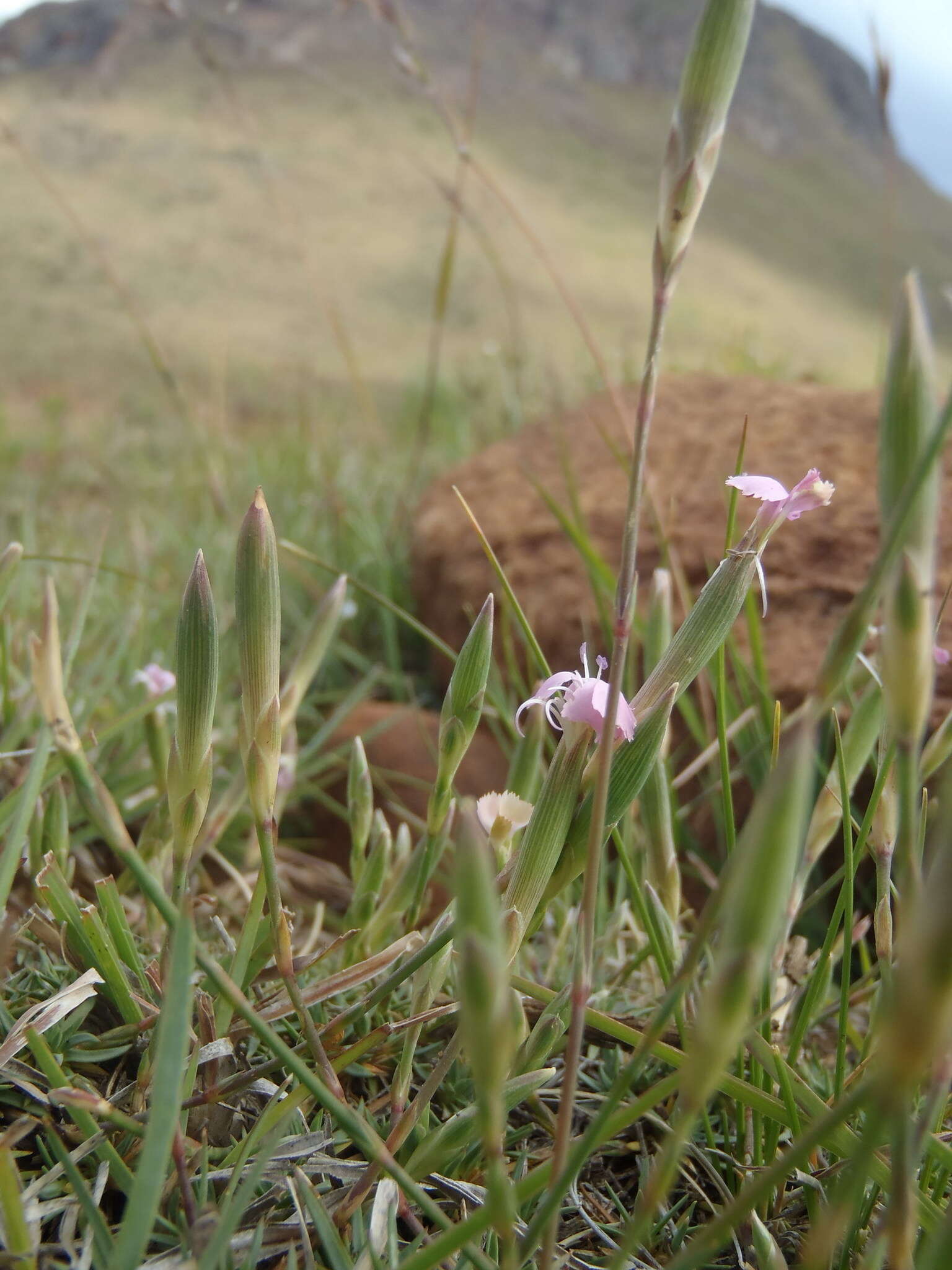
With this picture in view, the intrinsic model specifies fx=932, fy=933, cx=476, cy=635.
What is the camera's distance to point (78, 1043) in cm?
40

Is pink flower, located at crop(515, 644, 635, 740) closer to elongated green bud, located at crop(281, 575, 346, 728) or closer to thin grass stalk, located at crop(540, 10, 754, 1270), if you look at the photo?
thin grass stalk, located at crop(540, 10, 754, 1270)

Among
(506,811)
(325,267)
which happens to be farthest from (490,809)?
(325,267)

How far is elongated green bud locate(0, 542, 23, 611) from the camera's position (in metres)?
0.47

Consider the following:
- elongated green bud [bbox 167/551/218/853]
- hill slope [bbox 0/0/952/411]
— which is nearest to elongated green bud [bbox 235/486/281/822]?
elongated green bud [bbox 167/551/218/853]

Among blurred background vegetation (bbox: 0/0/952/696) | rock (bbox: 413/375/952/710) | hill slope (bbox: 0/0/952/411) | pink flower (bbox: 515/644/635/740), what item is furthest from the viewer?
hill slope (bbox: 0/0/952/411)

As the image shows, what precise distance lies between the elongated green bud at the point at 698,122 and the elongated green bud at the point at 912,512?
0.22 ft

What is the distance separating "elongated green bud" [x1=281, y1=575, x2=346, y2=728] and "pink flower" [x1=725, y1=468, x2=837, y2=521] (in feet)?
0.69

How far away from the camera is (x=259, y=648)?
12.6 inches

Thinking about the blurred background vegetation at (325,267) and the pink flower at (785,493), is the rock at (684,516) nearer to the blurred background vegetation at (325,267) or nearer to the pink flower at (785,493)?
the blurred background vegetation at (325,267)

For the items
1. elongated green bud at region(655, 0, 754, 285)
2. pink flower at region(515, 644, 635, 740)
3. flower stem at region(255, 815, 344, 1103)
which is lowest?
flower stem at region(255, 815, 344, 1103)

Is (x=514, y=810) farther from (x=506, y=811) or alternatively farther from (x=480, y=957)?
(x=480, y=957)

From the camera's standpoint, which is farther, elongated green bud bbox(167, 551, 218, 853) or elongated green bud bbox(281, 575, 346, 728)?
elongated green bud bbox(281, 575, 346, 728)

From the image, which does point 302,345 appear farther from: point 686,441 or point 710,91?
point 710,91

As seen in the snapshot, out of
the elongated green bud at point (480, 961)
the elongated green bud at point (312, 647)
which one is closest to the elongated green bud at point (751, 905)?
the elongated green bud at point (480, 961)
